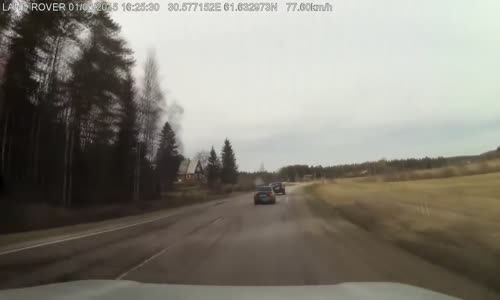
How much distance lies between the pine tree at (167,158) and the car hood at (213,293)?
117 ft

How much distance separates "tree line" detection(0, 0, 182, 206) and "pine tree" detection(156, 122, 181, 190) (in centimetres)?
905

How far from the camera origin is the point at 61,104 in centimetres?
2461

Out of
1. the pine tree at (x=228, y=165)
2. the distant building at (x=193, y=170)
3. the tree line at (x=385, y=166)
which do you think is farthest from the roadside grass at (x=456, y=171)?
the distant building at (x=193, y=170)

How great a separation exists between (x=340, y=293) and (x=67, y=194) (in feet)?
82.8

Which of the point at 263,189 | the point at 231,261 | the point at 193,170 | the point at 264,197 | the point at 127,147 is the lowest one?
the point at 231,261

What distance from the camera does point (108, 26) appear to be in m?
26.0

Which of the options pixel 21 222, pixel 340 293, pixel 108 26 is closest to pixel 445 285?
pixel 340 293

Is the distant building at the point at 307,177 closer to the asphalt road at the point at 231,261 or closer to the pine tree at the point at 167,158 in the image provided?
the pine tree at the point at 167,158

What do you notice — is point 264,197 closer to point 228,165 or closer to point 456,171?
point 456,171

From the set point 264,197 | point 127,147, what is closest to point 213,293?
point 264,197

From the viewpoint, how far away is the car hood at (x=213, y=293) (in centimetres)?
398

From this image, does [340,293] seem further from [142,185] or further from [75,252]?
[142,185]

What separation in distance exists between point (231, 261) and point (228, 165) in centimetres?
9541

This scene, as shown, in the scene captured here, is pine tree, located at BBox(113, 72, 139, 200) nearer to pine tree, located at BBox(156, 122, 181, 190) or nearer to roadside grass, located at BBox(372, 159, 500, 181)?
pine tree, located at BBox(156, 122, 181, 190)
